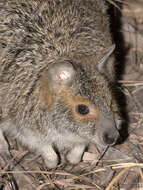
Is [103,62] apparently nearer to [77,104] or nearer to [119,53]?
[77,104]

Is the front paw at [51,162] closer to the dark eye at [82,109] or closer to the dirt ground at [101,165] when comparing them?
the dirt ground at [101,165]

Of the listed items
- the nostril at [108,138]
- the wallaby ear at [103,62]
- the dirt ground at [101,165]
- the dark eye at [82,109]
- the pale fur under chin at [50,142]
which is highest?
the wallaby ear at [103,62]

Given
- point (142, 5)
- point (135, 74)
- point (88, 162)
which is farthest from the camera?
point (142, 5)

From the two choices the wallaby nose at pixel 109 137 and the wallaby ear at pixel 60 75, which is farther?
the wallaby nose at pixel 109 137

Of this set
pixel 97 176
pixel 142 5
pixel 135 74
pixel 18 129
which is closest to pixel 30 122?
pixel 18 129

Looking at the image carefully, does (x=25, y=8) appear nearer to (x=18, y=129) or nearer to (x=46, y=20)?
(x=46, y=20)

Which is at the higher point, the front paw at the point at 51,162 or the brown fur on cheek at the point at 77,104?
the brown fur on cheek at the point at 77,104

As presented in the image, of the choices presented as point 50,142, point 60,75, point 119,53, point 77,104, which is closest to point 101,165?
point 50,142

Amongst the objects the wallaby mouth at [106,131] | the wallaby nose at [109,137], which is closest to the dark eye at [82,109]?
the wallaby mouth at [106,131]
